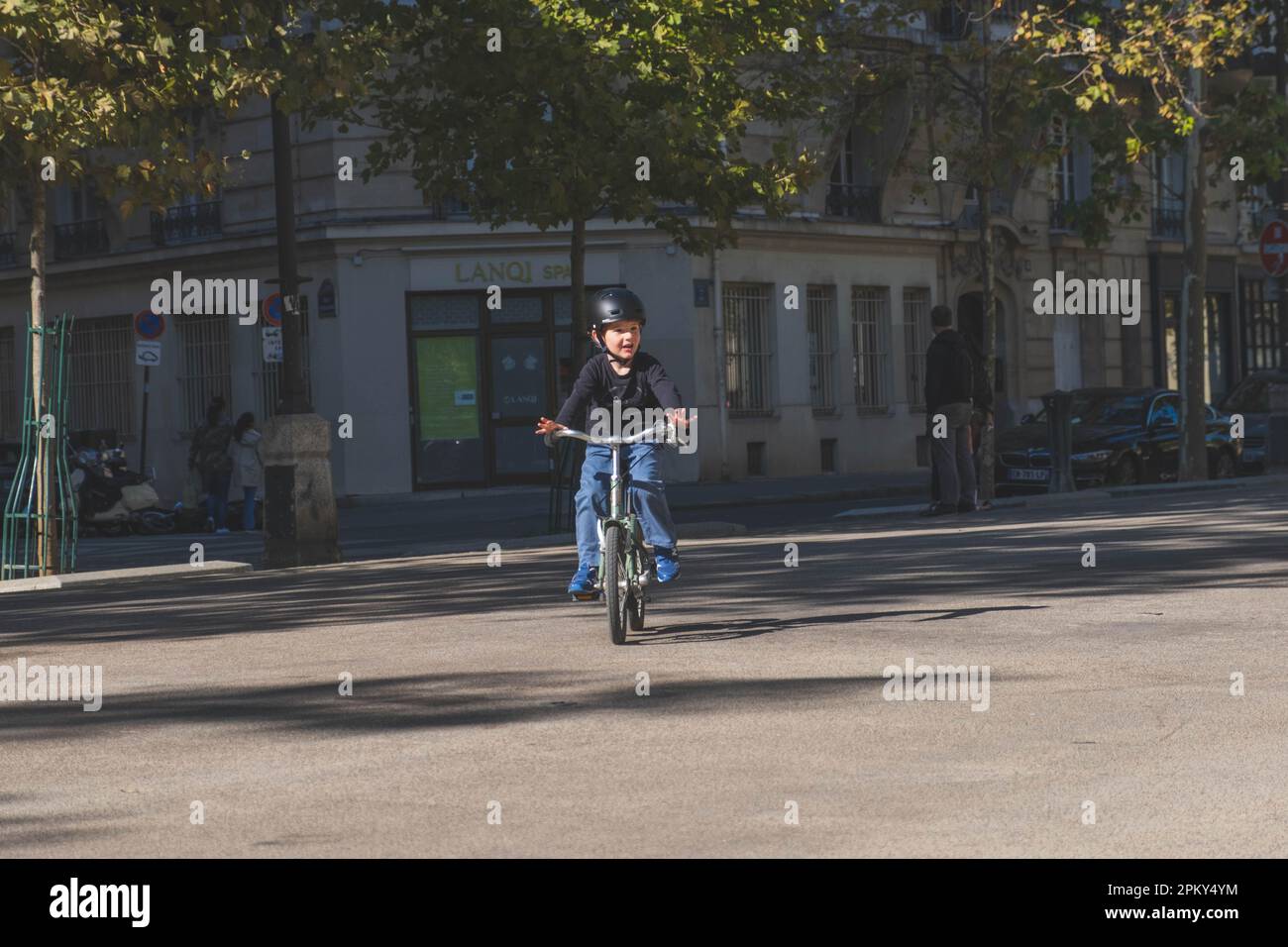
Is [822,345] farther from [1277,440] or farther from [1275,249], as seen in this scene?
[1275,249]

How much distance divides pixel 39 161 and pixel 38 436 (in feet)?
7.42

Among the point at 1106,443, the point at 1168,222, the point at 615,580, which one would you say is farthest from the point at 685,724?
the point at 1168,222

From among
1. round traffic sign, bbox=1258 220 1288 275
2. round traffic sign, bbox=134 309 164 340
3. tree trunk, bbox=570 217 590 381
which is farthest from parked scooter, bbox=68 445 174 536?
round traffic sign, bbox=1258 220 1288 275

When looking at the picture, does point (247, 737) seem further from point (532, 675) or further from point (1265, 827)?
point (1265, 827)

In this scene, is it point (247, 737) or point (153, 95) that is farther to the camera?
point (153, 95)

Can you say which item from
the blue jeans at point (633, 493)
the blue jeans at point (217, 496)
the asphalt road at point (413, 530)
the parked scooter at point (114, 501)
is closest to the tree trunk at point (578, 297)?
the asphalt road at point (413, 530)

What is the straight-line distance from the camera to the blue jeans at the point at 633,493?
11445 mm

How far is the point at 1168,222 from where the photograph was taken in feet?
153

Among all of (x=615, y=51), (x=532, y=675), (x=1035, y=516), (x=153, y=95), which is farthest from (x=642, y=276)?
(x=532, y=675)

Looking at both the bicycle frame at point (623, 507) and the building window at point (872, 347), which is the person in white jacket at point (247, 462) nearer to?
the building window at point (872, 347)

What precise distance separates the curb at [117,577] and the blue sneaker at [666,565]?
758 cm

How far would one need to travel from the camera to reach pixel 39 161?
18.3 m

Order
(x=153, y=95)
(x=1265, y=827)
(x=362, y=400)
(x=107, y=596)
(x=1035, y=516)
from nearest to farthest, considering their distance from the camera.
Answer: (x=1265, y=827) → (x=107, y=596) → (x=153, y=95) → (x=1035, y=516) → (x=362, y=400)

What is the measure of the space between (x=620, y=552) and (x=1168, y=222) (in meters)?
37.9
